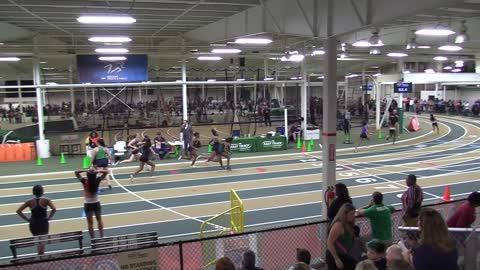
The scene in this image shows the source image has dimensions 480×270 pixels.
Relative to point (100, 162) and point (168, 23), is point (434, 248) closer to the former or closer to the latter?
point (100, 162)

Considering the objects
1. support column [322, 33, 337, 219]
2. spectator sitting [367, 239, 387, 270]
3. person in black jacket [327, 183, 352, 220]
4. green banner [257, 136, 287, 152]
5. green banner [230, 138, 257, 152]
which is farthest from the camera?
green banner [257, 136, 287, 152]

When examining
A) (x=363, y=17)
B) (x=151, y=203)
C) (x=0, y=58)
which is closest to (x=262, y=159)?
(x=151, y=203)

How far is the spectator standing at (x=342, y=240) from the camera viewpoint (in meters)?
5.78

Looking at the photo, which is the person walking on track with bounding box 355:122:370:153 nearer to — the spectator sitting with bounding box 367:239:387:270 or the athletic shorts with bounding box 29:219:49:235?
the athletic shorts with bounding box 29:219:49:235

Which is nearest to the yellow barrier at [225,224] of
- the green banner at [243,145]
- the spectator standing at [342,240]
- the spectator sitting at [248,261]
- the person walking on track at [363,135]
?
the spectator sitting at [248,261]

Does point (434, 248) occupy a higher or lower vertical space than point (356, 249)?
higher

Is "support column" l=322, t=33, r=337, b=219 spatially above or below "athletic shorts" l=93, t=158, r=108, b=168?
above

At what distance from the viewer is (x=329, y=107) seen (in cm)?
1118

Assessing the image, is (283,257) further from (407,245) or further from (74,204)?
(74,204)

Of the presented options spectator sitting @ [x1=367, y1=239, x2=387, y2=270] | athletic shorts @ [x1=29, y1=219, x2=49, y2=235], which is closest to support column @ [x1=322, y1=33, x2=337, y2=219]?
spectator sitting @ [x1=367, y1=239, x2=387, y2=270]

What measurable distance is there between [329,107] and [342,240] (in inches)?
229

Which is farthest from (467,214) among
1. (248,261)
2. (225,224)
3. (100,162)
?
(100,162)

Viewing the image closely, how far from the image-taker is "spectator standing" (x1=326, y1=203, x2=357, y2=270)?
5.78m

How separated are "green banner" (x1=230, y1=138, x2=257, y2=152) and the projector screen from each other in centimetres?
596
